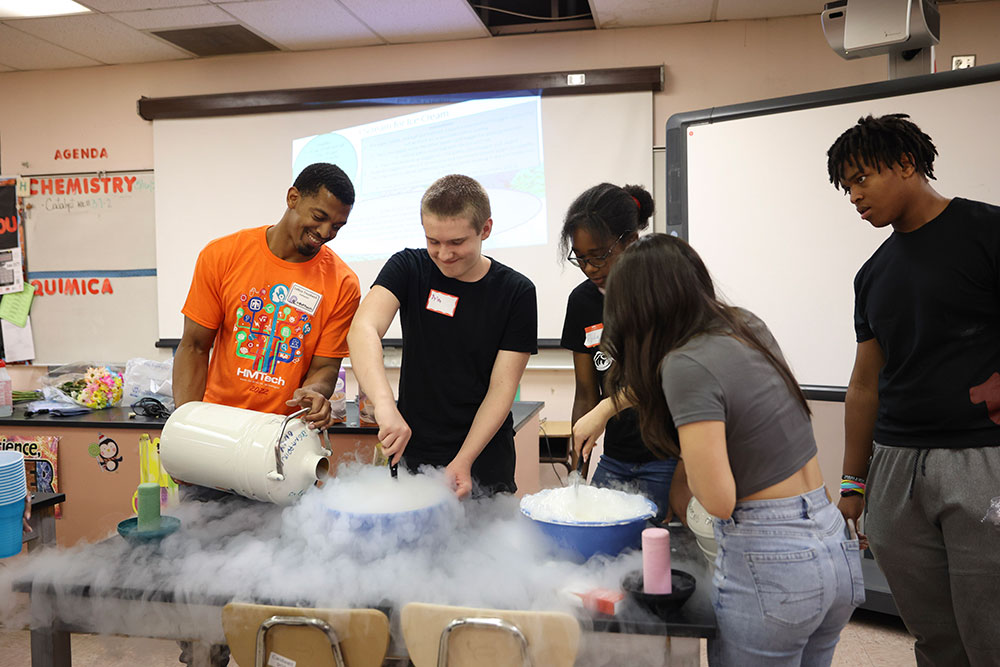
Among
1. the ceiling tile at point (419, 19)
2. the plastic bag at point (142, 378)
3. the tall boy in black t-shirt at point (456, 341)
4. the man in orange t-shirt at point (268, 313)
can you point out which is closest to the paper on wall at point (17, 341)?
the plastic bag at point (142, 378)

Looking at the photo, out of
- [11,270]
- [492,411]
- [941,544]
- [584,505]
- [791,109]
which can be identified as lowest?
[941,544]

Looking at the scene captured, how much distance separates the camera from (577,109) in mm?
4113

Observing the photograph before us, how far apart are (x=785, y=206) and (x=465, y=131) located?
2057 millimetres

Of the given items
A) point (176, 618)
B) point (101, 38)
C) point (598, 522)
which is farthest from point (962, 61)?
point (101, 38)

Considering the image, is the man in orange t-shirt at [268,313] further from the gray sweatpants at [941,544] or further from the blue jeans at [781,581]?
the gray sweatpants at [941,544]

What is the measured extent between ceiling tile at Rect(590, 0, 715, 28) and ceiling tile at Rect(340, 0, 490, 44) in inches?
26.1

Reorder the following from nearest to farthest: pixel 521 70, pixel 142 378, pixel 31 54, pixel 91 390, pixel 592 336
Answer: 1. pixel 592 336
2. pixel 91 390
3. pixel 142 378
4. pixel 521 70
5. pixel 31 54

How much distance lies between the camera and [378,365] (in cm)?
173

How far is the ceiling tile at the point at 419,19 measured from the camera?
12.3ft

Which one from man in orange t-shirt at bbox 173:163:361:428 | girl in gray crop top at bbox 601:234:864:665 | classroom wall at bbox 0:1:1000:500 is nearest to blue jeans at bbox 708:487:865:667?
girl in gray crop top at bbox 601:234:864:665

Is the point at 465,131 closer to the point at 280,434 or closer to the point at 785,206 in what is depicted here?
the point at 785,206

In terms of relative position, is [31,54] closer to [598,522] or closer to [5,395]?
[5,395]

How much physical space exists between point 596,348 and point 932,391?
2.57 ft

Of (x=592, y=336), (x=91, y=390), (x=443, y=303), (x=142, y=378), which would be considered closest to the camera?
(x=443, y=303)
